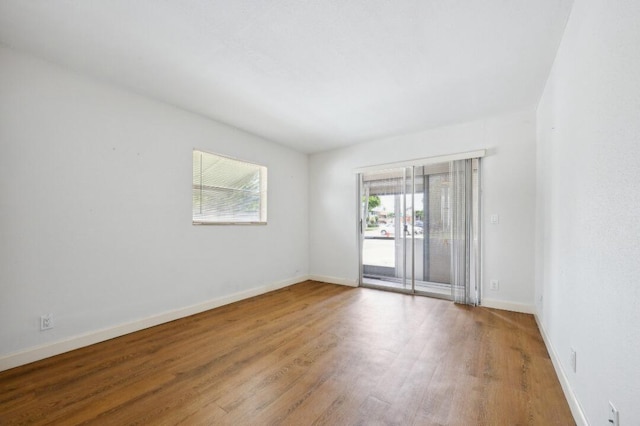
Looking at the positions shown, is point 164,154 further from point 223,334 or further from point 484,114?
point 484,114

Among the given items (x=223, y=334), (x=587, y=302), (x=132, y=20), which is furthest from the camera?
(x=223, y=334)

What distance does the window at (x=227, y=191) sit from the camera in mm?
3621

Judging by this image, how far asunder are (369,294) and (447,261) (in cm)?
131

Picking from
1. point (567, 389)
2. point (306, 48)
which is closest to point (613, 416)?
point (567, 389)

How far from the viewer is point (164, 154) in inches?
126

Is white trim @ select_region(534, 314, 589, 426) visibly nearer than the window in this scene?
Yes

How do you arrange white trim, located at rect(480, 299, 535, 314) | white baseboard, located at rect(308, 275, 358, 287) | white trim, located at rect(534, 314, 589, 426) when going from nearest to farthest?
white trim, located at rect(534, 314, 589, 426) < white trim, located at rect(480, 299, 535, 314) < white baseboard, located at rect(308, 275, 358, 287)

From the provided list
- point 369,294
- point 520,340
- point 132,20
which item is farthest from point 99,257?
point 520,340

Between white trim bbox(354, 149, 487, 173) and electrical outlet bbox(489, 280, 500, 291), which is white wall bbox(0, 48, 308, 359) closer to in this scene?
white trim bbox(354, 149, 487, 173)

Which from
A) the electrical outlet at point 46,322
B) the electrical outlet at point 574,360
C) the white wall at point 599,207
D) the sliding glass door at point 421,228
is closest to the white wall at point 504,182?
the sliding glass door at point 421,228

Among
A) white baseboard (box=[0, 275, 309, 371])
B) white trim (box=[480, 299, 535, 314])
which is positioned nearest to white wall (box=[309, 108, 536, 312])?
white trim (box=[480, 299, 535, 314])

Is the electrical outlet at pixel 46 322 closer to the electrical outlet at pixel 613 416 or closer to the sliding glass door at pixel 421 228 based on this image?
the electrical outlet at pixel 613 416

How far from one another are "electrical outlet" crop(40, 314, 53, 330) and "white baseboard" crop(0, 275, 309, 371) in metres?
0.16

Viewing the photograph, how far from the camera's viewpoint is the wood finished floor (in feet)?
5.40
